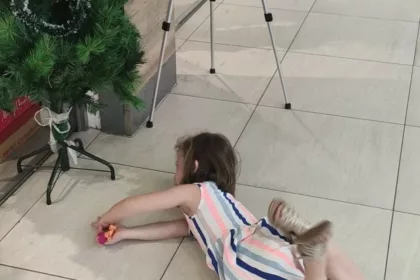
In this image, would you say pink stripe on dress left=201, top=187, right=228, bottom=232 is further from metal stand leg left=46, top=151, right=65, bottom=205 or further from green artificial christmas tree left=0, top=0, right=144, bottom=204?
metal stand leg left=46, top=151, right=65, bottom=205

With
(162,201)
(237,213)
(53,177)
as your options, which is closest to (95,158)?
(53,177)

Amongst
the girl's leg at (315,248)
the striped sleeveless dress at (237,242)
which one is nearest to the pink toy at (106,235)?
the striped sleeveless dress at (237,242)

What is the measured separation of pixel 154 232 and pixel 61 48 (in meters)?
0.58

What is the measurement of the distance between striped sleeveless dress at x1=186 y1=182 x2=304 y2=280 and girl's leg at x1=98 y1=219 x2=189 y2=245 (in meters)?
0.05

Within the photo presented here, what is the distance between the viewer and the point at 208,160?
6.15 ft

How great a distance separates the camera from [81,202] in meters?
2.07

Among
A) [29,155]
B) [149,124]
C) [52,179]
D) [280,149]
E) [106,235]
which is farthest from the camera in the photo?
[149,124]

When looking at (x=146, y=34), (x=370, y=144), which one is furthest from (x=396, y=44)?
(x=146, y=34)

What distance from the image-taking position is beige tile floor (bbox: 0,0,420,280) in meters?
1.87

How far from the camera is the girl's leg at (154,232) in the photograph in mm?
1890

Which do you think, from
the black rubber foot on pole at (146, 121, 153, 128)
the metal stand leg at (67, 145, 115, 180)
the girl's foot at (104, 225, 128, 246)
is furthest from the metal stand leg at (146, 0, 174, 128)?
the girl's foot at (104, 225, 128, 246)

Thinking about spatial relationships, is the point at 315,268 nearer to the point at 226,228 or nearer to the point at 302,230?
the point at 302,230

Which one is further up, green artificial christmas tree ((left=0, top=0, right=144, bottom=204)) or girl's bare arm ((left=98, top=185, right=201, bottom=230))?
green artificial christmas tree ((left=0, top=0, right=144, bottom=204))

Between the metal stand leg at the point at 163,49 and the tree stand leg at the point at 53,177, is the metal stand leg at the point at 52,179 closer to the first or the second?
the tree stand leg at the point at 53,177
